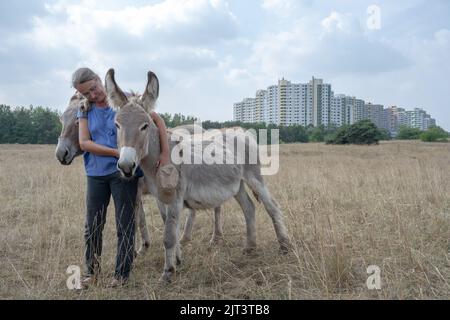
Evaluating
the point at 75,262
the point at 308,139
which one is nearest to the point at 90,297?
the point at 75,262

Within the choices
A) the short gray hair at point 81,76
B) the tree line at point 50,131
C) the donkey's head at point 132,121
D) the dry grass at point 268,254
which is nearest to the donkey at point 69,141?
the short gray hair at point 81,76

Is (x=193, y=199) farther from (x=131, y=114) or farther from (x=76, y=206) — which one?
(x=76, y=206)

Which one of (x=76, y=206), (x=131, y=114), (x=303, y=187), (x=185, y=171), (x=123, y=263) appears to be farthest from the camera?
(x=303, y=187)

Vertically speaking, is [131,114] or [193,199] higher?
[131,114]

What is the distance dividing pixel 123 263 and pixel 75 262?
1200 mm

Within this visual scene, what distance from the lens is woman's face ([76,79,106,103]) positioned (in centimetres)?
389

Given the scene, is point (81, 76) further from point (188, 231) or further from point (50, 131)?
point (50, 131)

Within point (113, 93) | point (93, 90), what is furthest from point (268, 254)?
point (93, 90)

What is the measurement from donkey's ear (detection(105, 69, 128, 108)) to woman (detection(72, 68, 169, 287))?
0.26 meters

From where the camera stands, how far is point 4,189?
10.6 m

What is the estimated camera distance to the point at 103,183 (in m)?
4.11

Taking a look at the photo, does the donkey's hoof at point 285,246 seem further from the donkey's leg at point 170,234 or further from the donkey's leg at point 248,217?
the donkey's leg at point 170,234

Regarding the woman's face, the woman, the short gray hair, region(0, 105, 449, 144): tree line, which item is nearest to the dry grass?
the woman
